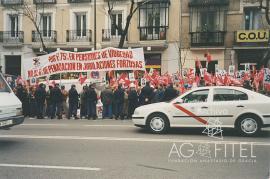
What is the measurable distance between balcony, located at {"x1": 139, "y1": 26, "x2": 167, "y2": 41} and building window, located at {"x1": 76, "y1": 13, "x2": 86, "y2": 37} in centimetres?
508

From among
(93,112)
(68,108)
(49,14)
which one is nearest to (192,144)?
(93,112)

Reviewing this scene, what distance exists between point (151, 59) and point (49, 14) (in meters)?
9.89

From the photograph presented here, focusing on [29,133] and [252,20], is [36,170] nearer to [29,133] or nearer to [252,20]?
[29,133]

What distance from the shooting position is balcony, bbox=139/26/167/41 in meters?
28.0

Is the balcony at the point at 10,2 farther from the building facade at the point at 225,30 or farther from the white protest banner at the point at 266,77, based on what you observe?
the white protest banner at the point at 266,77

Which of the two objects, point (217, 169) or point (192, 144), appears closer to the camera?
point (217, 169)

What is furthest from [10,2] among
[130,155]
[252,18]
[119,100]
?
[130,155]

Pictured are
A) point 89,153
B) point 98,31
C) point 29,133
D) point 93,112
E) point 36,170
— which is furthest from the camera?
point 98,31

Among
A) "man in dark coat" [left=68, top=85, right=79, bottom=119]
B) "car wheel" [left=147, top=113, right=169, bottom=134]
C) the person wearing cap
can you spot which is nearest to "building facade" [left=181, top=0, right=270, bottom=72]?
the person wearing cap

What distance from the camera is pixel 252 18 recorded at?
27.1m

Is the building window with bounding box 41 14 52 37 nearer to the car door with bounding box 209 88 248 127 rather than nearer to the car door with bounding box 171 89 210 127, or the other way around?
the car door with bounding box 171 89 210 127

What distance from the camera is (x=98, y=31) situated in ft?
97.6

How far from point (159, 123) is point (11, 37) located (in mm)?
Answer: 23862

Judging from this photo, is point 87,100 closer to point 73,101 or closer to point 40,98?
point 73,101
